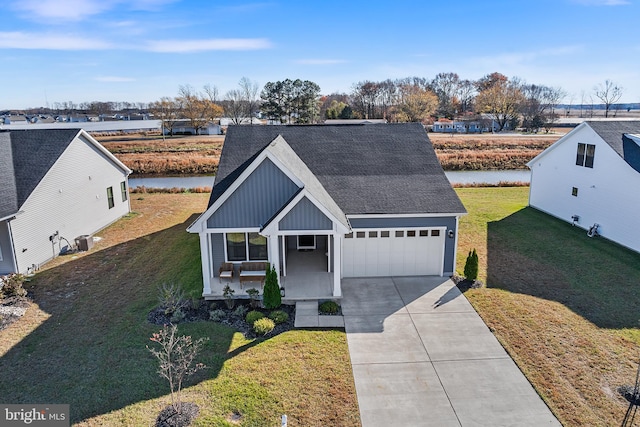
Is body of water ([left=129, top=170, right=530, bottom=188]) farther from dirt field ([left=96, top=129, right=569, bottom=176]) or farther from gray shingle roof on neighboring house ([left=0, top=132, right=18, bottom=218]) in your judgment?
gray shingle roof on neighboring house ([left=0, top=132, right=18, bottom=218])

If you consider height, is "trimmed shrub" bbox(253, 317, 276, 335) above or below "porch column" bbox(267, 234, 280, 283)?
below

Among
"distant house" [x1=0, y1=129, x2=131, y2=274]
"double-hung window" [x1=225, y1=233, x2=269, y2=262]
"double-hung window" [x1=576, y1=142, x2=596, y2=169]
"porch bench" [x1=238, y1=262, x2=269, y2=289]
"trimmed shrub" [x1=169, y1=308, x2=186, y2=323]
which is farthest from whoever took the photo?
"double-hung window" [x1=576, y1=142, x2=596, y2=169]

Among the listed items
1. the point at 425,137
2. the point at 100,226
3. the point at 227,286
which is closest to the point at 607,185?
the point at 425,137

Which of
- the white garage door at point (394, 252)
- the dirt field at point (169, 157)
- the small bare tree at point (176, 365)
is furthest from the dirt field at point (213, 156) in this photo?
the small bare tree at point (176, 365)

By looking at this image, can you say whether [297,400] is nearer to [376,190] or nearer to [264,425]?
[264,425]

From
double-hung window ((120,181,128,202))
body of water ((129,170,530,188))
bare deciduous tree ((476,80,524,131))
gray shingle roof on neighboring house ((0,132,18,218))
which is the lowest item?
body of water ((129,170,530,188))

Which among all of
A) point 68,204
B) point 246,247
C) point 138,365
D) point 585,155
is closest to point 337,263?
point 246,247

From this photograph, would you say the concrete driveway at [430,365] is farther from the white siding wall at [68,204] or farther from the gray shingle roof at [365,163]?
the white siding wall at [68,204]

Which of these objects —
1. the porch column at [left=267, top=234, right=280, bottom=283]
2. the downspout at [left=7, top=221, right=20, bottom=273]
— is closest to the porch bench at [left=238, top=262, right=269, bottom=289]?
the porch column at [left=267, top=234, right=280, bottom=283]
